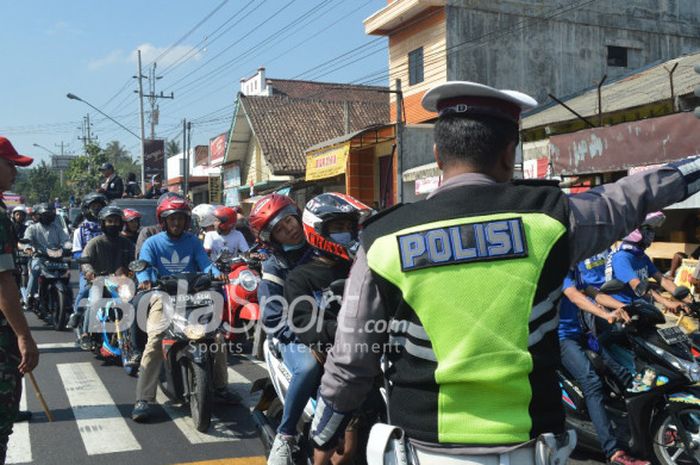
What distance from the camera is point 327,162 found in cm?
2175

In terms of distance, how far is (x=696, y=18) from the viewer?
25.5 metres

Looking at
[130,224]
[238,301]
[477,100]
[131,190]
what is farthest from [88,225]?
[477,100]

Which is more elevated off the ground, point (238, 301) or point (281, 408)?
point (238, 301)

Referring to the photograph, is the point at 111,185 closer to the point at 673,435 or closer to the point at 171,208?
the point at 171,208

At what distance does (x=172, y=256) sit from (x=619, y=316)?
394 centimetres

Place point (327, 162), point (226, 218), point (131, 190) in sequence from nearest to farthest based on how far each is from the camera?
point (226, 218) → point (131, 190) → point (327, 162)

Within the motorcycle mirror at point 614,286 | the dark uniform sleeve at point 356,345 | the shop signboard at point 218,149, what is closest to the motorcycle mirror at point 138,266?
the motorcycle mirror at point 614,286

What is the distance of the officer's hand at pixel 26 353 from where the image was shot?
374 centimetres

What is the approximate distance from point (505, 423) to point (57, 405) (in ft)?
18.1

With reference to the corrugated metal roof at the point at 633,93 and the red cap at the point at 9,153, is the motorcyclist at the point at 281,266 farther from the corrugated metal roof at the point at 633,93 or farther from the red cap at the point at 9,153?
the corrugated metal roof at the point at 633,93

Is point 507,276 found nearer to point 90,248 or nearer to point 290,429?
point 290,429

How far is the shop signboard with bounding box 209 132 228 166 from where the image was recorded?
116ft

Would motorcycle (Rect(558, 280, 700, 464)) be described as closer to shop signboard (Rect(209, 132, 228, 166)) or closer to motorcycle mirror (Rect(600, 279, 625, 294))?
motorcycle mirror (Rect(600, 279, 625, 294))

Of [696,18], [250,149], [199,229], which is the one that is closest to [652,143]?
[199,229]
